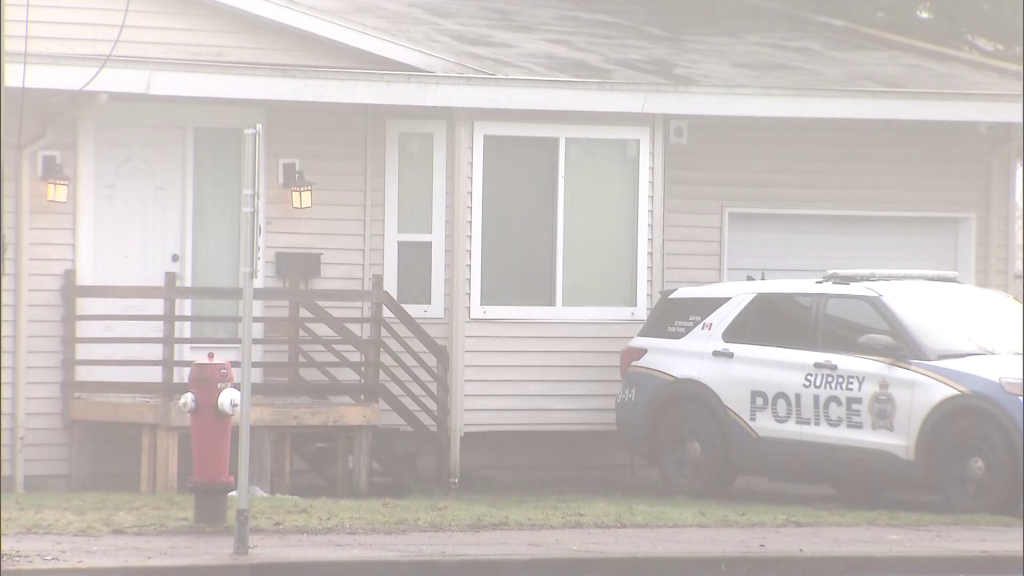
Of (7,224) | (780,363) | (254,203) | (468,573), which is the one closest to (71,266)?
(7,224)

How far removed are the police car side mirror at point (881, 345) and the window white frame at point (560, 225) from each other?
261cm

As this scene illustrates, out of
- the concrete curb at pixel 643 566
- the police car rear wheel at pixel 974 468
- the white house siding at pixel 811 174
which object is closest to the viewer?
the concrete curb at pixel 643 566

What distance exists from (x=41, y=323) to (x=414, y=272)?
130 inches

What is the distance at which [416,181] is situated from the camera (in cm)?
1172

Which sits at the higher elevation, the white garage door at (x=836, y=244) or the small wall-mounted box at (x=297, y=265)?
the white garage door at (x=836, y=244)

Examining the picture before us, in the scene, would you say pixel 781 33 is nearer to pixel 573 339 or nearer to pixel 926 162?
pixel 926 162

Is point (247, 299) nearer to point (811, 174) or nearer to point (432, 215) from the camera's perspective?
point (432, 215)

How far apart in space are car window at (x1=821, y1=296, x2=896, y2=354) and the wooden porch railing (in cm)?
339

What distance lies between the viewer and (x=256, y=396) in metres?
10.9

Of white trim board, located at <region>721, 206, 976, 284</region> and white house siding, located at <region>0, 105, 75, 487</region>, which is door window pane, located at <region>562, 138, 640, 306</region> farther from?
white house siding, located at <region>0, 105, 75, 487</region>

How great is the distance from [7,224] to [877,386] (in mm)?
7364

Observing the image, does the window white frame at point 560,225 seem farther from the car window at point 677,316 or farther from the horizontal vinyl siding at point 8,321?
the horizontal vinyl siding at point 8,321

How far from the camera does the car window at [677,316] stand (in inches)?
421

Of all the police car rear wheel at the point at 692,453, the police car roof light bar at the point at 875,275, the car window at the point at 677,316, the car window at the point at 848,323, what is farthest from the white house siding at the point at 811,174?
the car window at the point at 848,323
